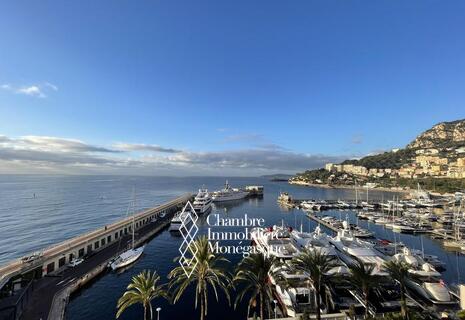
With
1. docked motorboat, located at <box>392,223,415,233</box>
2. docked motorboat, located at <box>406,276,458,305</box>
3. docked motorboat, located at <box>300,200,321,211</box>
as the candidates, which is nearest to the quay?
docked motorboat, located at <box>406,276,458,305</box>

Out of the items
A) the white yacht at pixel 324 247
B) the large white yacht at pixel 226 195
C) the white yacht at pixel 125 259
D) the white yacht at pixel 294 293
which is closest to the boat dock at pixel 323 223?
the white yacht at pixel 324 247

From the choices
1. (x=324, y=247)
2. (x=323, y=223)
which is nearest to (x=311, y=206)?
(x=323, y=223)

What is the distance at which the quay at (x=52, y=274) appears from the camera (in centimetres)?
2675

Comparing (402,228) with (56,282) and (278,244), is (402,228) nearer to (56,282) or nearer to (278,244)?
(278,244)

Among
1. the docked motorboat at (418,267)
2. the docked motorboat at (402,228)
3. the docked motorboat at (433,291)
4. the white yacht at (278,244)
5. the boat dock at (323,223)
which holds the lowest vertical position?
the boat dock at (323,223)

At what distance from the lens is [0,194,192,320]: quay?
26750 millimetres

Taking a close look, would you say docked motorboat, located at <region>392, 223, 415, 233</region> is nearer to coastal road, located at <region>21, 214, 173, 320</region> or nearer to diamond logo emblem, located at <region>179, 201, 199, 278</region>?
diamond logo emblem, located at <region>179, 201, 199, 278</region>

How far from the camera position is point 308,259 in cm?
2509

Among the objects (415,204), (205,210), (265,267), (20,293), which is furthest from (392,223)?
(20,293)

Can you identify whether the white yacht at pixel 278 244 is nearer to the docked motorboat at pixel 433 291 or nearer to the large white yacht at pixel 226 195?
the docked motorboat at pixel 433 291

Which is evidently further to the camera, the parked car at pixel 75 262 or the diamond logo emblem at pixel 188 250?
the parked car at pixel 75 262

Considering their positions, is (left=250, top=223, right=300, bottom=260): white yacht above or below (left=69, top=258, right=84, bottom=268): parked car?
above

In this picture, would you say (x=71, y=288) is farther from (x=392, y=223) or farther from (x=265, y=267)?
(x=392, y=223)

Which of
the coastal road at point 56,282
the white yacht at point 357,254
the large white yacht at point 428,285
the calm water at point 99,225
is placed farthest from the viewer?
the white yacht at point 357,254
